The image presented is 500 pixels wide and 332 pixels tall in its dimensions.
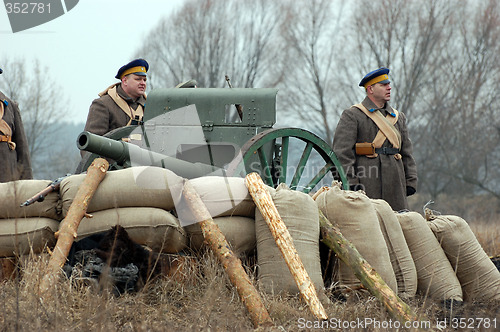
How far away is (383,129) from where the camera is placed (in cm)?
707

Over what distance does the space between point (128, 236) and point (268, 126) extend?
2.23 metres

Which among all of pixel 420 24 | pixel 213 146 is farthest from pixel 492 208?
pixel 213 146

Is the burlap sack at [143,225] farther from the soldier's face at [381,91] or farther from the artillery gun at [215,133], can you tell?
the soldier's face at [381,91]

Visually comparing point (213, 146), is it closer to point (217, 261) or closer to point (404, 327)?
point (217, 261)

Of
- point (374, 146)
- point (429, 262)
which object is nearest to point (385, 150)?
point (374, 146)

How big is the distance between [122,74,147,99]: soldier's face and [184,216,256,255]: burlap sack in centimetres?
265

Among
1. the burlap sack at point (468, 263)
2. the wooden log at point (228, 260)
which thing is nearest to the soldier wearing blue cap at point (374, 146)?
the burlap sack at point (468, 263)

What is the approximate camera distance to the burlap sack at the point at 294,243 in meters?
4.43

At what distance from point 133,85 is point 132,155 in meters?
1.94

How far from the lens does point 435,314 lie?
14.6 feet

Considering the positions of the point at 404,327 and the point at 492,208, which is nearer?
the point at 404,327

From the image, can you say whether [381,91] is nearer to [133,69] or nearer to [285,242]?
[133,69]

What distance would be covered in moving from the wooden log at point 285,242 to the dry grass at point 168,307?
0.07m

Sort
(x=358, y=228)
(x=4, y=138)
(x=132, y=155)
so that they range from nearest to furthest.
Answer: (x=358, y=228)
(x=132, y=155)
(x=4, y=138)
